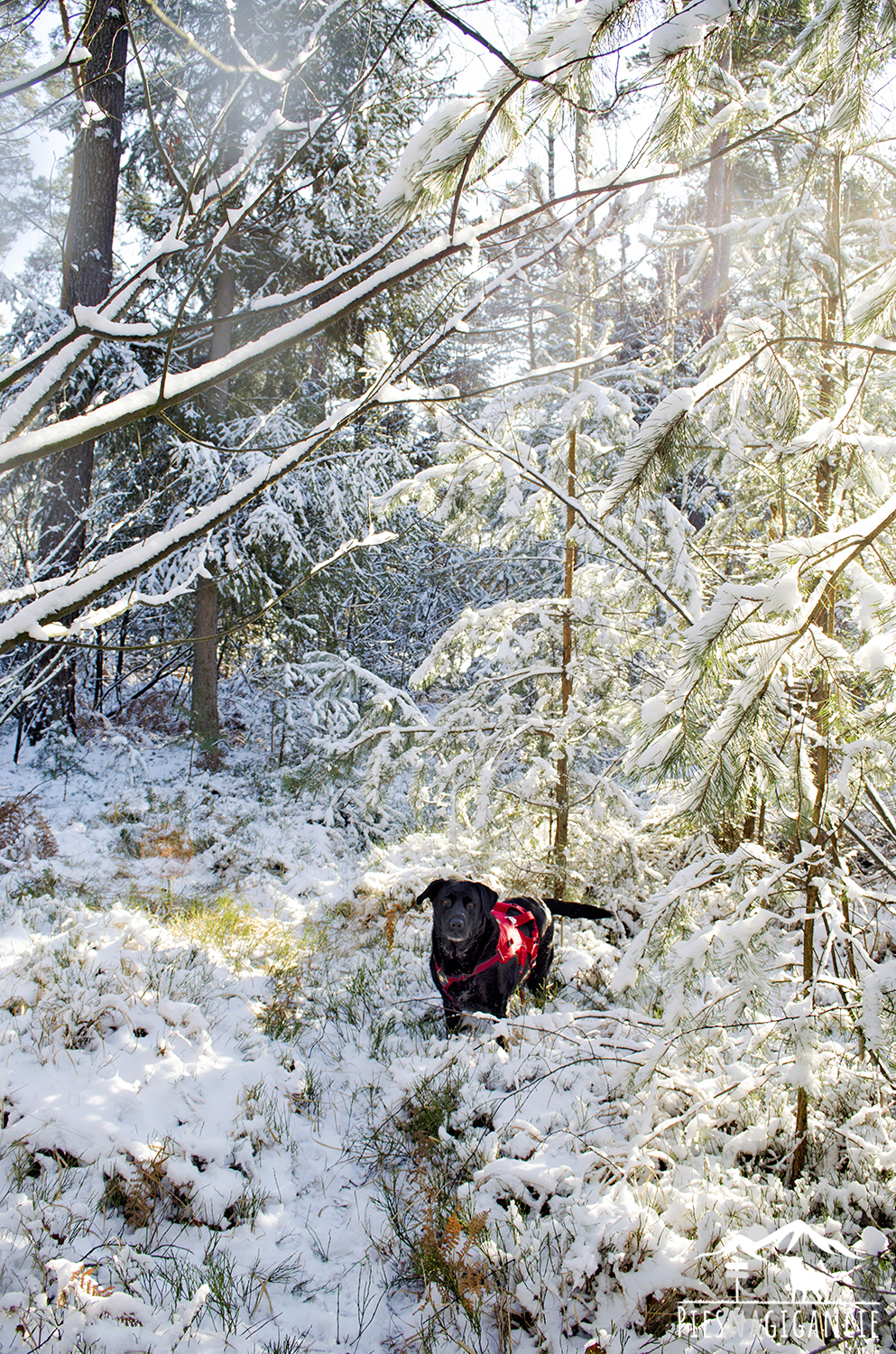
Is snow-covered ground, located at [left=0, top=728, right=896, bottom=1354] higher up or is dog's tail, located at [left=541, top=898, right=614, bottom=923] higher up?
dog's tail, located at [left=541, top=898, right=614, bottom=923]

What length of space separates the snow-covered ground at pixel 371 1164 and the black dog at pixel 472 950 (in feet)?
0.63

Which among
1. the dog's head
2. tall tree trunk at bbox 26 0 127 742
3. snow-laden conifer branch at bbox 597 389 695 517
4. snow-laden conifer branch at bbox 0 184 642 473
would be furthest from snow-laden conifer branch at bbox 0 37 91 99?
tall tree trunk at bbox 26 0 127 742

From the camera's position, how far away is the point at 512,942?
3.61 m

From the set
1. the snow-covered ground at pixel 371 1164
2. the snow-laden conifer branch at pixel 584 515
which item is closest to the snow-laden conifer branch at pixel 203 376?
the snow-laden conifer branch at pixel 584 515

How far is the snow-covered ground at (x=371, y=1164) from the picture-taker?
1921 mm

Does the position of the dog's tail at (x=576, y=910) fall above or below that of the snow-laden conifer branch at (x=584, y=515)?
below

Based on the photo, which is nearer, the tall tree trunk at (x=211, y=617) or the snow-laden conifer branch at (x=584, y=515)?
the snow-laden conifer branch at (x=584, y=515)

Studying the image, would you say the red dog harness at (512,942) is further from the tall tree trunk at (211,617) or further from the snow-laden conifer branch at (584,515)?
the tall tree trunk at (211,617)

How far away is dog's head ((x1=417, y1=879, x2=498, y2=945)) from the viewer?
3.39 m

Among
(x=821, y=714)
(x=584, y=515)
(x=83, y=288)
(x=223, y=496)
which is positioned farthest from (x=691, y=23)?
(x=83, y=288)

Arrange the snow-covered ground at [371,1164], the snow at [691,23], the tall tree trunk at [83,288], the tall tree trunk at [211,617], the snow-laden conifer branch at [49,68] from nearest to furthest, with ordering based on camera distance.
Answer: the snow at [691,23] → the snow-laden conifer branch at [49,68] → the snow-covered ground at [371,1164] → the tall tree trunk at [83,288] → the tall tree trunk at [211,617]

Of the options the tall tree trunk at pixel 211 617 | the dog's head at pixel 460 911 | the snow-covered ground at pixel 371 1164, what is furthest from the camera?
the tall tree trunk at pixel 211 617

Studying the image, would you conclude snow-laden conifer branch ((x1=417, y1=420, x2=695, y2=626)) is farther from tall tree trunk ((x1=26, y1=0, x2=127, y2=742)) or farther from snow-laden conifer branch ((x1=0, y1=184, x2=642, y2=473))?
tall tree trunk ((x1=26, y1=0, x2=127, y2=742))

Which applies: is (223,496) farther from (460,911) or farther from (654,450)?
(460,911)
